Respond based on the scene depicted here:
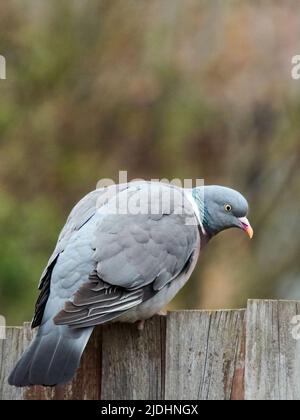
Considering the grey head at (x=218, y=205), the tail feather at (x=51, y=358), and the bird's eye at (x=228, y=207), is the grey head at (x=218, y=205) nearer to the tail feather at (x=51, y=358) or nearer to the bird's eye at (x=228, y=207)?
the bird's eye at (x=228, y=207)

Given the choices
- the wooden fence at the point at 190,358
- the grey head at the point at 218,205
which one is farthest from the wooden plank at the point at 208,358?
the grey head at the point at 218,205

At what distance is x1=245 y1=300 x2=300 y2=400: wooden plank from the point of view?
10.7ft

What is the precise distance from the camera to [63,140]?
8.98 m

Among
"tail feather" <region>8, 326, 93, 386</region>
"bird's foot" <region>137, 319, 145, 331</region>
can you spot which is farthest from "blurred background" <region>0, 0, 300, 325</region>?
"tail feather" <region>8, 326, 93, 386</region>

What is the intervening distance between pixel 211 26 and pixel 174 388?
5.41m

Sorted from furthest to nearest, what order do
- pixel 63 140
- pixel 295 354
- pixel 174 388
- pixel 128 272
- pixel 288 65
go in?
pixel 63 140 < pixel 288 65 < pixel 128 272 < pixel 174 388 < pixel 295 354

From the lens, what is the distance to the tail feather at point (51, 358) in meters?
3.47

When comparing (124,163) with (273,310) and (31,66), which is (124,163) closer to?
(31,66)

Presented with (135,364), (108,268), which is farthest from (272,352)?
(108,268)

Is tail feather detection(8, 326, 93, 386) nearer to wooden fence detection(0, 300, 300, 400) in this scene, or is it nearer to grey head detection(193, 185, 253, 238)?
wooden fence detection(0, 300, 300, 400)

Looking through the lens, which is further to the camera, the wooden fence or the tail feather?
the tail feather

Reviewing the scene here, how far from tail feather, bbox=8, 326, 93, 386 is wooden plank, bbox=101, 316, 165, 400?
0.13 meters

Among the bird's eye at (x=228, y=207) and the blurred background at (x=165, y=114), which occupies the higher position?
the blurred background at (x=165, y=114)

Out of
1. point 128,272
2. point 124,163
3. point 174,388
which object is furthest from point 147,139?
point 174,388
